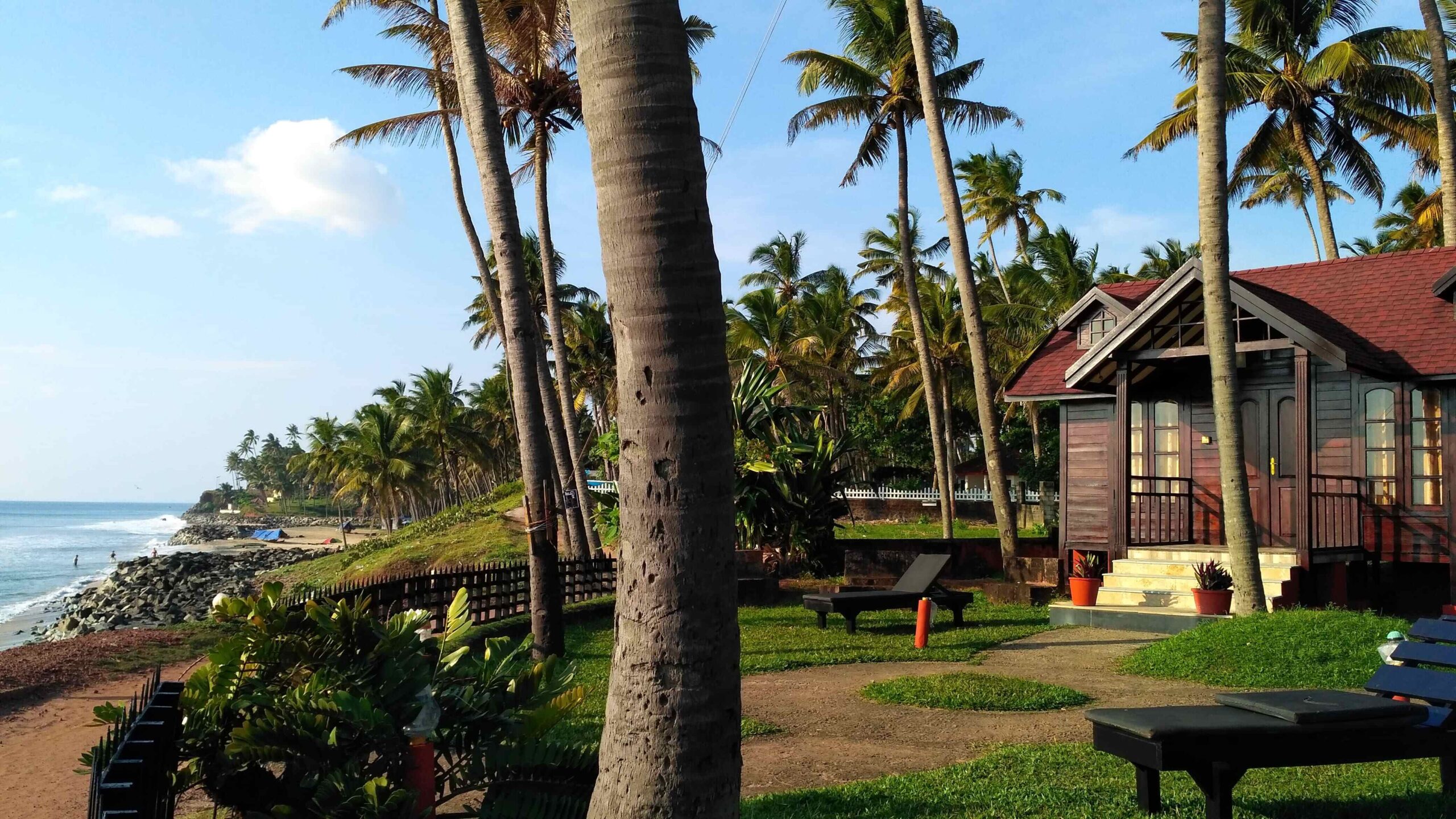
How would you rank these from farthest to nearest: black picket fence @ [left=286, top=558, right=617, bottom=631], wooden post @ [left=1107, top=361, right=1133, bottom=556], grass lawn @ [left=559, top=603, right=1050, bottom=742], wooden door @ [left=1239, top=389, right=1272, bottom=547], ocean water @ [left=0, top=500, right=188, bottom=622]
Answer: ocean water @ [left=0, top=500, right=188, bottom=622] < wooden door @ [left=1239, top=389, right=1272, bottom=547] < wooden post @ [left=1107, top=361, right=1133, bottom=556] < black picket fence @ [left=286, top=558, right=617, bottom=631] < grass lawn @ [left=559, top=603, right=1050, bottom=742]

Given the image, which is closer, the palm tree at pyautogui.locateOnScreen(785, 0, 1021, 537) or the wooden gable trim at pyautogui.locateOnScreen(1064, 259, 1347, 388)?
the wooden gable trim at pyautogui.locateOnScreen(1064, 259, 1347, 388)

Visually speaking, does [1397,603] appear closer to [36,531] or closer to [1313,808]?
[1313,808]

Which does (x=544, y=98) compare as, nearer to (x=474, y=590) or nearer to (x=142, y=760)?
(x=474, y=590)

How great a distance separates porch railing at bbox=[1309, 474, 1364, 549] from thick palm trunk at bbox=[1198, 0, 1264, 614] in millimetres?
3089

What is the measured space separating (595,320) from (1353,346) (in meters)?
35.9

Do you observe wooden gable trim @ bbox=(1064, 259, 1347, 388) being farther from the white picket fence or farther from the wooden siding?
the white picket fence

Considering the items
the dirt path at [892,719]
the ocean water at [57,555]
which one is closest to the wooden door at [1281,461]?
the dirt path at [892,719]

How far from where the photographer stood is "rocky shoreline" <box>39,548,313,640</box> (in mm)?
33250

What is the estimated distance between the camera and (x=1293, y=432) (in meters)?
17.9

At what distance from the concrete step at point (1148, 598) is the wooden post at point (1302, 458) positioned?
87 cm

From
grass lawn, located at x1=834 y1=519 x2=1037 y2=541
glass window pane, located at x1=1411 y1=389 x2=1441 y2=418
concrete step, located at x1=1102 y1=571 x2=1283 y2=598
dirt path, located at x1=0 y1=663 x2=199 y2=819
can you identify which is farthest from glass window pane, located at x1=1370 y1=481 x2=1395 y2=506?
dirt path, located at x1=0 y1=663 x2=199 y2=819

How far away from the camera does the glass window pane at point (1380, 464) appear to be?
16984 millimetres

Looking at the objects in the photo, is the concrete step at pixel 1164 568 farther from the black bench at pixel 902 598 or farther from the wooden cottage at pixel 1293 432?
the black bench at pixel 902 598

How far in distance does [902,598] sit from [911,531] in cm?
2265
